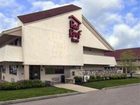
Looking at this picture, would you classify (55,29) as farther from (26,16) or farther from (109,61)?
(109,61)

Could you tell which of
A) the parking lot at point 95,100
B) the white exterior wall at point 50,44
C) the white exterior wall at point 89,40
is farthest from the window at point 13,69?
the parking lot at point 95,100

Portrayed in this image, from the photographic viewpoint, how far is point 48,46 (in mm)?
32750

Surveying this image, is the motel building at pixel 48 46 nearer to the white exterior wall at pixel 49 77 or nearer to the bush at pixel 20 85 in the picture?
the white exterior wall at pixel 49 77

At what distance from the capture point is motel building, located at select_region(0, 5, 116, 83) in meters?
30.3

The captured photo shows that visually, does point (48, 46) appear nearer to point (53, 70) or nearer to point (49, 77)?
point (53, 70)

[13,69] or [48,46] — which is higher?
[48,46]

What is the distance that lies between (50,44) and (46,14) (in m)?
3.75

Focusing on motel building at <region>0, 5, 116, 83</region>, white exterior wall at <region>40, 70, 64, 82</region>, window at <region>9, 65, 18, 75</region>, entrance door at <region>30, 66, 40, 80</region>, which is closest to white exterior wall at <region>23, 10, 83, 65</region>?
motel building at <region>0, 5, 116, 83</region>

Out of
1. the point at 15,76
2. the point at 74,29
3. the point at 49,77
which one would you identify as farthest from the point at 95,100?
the point at 74,29

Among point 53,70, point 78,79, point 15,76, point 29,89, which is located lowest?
point 29,89

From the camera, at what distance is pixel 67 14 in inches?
1422

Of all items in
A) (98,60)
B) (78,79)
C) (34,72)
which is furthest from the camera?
(98,60)

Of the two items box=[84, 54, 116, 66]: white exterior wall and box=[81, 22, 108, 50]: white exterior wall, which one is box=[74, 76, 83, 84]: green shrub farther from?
box=[81, 22, 108, 50]: white exterior wall

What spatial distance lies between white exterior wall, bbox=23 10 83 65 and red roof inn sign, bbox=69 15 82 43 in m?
0.48
